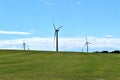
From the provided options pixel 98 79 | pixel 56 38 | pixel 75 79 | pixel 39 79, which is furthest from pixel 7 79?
pixel 56 38

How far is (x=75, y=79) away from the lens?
2900cm

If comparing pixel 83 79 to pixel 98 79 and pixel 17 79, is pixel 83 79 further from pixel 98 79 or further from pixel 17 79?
pixel 17 79

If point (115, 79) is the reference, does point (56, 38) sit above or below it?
above

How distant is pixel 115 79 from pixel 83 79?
8.23 ft

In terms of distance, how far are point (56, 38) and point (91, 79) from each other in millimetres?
105047

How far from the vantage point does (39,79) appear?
29156 mm

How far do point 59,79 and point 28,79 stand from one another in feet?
7.87

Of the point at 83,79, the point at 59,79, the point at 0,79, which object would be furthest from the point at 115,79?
the point at 0,79

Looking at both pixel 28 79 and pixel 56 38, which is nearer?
pixel 28 79

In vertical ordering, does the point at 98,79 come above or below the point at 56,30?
below

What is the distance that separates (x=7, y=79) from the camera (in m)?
29.4

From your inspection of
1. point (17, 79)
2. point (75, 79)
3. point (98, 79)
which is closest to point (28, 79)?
point (17, 79)

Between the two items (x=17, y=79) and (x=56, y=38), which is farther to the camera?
(x=56, y=38)

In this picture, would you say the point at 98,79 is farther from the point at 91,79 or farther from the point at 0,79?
the point at 0,79
